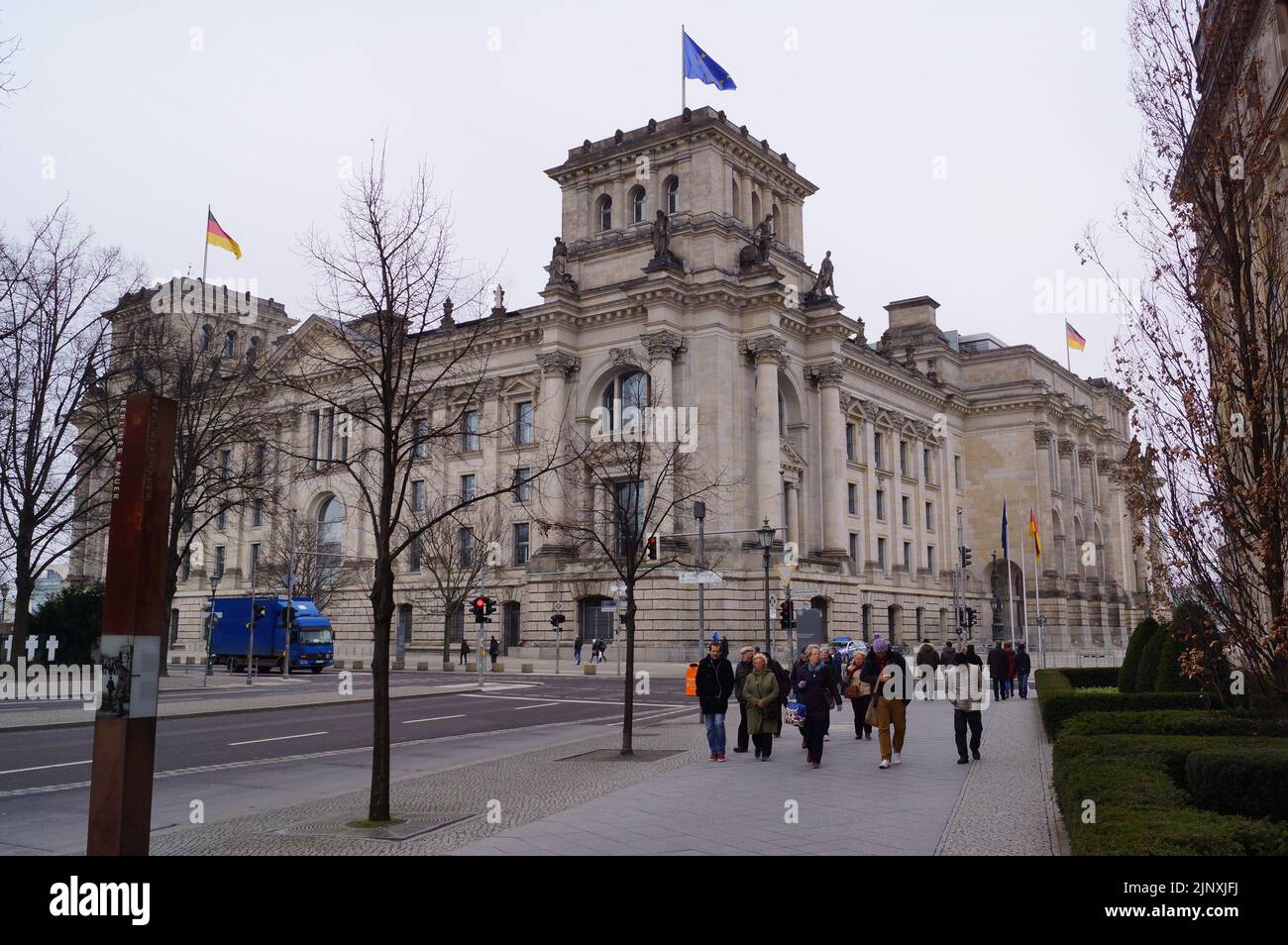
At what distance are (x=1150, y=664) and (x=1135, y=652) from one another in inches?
→ 95.8

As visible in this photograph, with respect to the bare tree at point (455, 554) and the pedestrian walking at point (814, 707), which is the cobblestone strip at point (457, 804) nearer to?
the pedestrian walking at point (814, 707)

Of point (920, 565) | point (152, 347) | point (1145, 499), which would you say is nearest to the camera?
point (1145, 499)

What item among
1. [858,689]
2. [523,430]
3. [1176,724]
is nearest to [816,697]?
[858,689]

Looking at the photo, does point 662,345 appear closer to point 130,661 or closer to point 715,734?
point 715,734

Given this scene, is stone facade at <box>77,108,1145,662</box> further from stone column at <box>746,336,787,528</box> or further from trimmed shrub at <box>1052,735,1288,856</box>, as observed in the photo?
trimmed shrub at <box>1052,735,1288,856</box>

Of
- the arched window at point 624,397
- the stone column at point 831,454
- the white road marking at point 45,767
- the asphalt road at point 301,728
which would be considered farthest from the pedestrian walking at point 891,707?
the stone column at point 831,454

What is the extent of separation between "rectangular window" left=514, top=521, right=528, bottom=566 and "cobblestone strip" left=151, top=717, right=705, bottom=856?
43208 mm

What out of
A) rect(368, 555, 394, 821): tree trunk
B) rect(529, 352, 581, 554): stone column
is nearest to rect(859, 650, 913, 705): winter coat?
rect(368, 555, 394, 821): tree trunk

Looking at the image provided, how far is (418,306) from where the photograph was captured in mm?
13742

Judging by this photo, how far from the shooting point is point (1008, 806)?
12016 mm

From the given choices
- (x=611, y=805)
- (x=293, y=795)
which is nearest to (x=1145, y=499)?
(x=611, y=805)

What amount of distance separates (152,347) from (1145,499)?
83.3ft

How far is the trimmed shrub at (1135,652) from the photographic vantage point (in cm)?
2188
